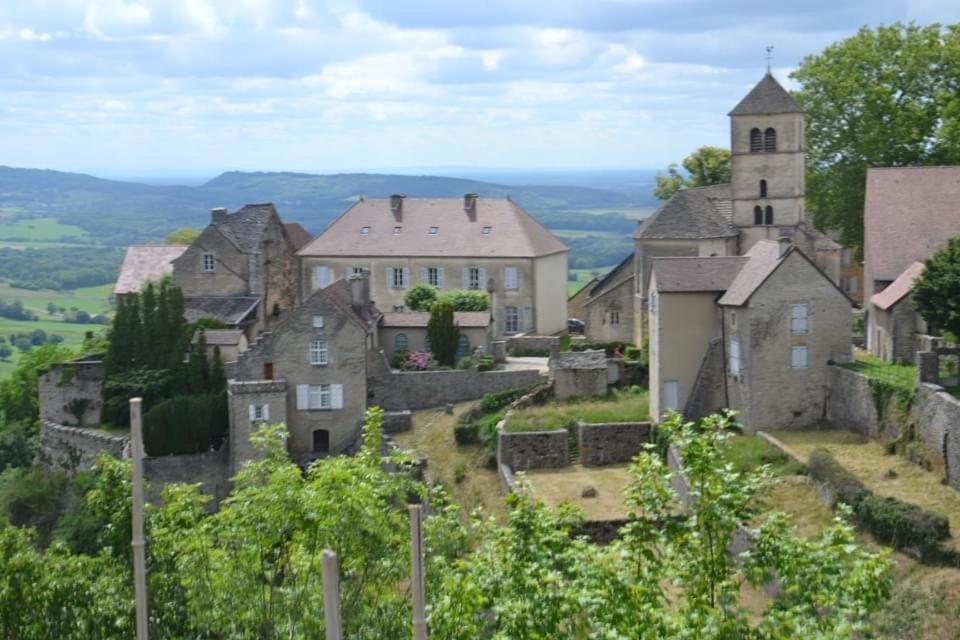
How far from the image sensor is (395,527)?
28047 mm

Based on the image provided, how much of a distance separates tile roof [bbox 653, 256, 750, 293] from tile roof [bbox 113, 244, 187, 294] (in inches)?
1079

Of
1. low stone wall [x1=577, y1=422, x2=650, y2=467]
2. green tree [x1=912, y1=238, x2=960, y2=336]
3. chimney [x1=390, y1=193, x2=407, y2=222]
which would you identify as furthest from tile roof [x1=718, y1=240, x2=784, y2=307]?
chimney [x1=390, y1=193, x2=407, y2=222]

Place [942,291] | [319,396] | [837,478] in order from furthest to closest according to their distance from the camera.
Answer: [319,396], [942,291], [837,478]

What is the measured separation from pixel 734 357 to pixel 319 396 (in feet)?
52.5

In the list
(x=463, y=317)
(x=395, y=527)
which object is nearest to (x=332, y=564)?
(x=395, y=527)

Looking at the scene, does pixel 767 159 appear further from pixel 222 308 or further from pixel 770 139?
pixel 222 308

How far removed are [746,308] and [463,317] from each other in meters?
19.4

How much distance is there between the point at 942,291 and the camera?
44719 millimetres

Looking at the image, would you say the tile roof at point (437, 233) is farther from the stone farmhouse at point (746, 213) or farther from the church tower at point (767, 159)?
the church tower at point (767, 159)

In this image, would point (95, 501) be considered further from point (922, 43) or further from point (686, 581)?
point (922, 43)

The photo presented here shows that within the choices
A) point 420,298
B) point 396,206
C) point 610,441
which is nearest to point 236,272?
point 420,298

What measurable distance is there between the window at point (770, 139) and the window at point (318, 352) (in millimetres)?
20370

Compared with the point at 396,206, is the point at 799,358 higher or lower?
lower

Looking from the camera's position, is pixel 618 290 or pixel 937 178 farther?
pixel 618 290
